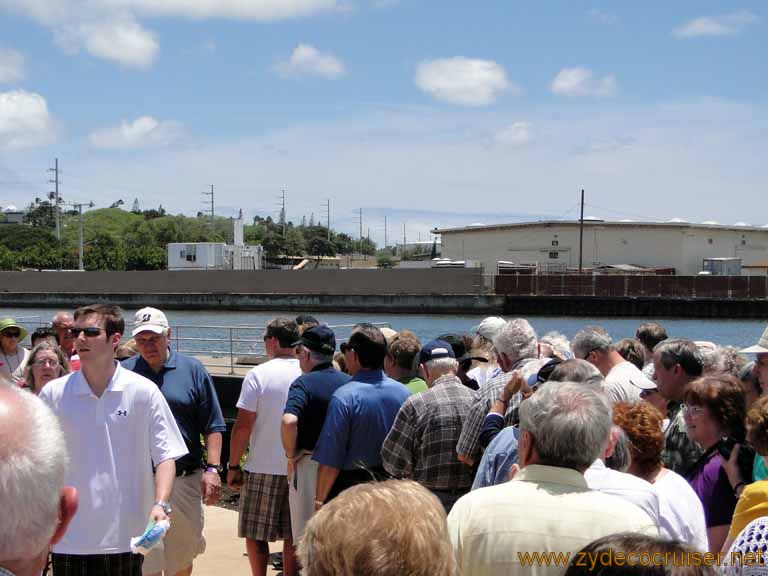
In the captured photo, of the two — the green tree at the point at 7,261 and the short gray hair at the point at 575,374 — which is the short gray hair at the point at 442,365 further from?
the green tree at the point at 7,261

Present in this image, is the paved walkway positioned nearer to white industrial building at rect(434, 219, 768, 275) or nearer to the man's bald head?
the man's bald head

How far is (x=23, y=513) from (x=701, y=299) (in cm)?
5829

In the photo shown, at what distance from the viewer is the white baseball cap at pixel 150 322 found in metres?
5.21

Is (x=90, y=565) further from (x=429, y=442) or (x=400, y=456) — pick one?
(x=429, y=442)

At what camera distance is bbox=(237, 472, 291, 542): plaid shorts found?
237 inches

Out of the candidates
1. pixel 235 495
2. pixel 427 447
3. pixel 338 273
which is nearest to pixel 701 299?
pixel 338 273

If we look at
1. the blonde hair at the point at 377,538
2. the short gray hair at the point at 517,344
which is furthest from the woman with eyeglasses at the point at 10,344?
the blonde hair at the point at 377,538

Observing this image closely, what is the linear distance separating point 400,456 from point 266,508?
62.6 inches

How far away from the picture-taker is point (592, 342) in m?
6.44

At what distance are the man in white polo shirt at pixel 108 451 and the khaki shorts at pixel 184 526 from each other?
786mm

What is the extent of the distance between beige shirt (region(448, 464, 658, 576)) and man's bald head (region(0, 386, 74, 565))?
1.47m

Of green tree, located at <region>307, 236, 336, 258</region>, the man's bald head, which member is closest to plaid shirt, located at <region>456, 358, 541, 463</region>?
the man's bald head

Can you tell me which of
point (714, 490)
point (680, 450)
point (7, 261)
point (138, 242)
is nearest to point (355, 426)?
point (680, 450)

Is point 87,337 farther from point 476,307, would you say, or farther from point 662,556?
point 476,307
